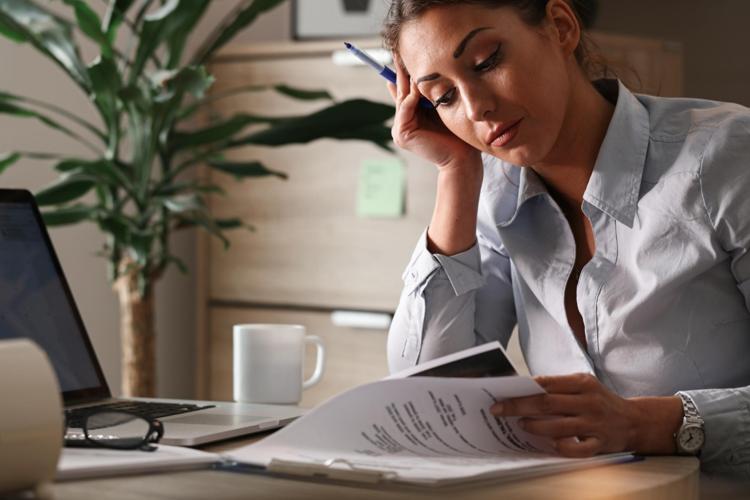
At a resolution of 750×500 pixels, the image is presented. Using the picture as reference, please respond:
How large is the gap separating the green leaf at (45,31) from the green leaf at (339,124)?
315 millimetres

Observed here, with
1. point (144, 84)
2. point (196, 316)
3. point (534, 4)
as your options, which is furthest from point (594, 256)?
point (196, 316)

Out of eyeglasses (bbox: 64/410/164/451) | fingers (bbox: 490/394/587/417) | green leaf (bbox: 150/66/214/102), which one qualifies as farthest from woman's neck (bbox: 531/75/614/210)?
green leaf (bbox: 150/66/214/102)

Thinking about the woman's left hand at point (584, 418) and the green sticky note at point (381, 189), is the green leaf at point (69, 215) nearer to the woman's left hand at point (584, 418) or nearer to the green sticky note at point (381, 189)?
the green sticky note at point (381, 189)

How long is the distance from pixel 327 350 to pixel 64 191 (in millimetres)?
727

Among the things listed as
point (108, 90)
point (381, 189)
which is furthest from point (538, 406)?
point (381, 189)

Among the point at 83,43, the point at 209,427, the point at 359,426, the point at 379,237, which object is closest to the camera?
the point at 359,426

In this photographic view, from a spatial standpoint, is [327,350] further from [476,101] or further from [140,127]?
[476,101]

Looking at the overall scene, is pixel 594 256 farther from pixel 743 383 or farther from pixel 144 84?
pixel 144 84

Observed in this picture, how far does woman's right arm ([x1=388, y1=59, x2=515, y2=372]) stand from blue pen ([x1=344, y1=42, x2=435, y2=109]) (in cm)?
1

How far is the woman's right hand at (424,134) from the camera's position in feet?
4.55

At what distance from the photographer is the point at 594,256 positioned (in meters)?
1.24

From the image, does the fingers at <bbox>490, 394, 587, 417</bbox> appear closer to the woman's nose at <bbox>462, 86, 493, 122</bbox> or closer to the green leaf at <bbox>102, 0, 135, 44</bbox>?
the woman's nose at <bbox>462, 86, 493, 122</bbox>

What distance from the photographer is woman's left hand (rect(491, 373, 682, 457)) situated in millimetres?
899

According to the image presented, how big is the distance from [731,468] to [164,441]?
0.50 metres
